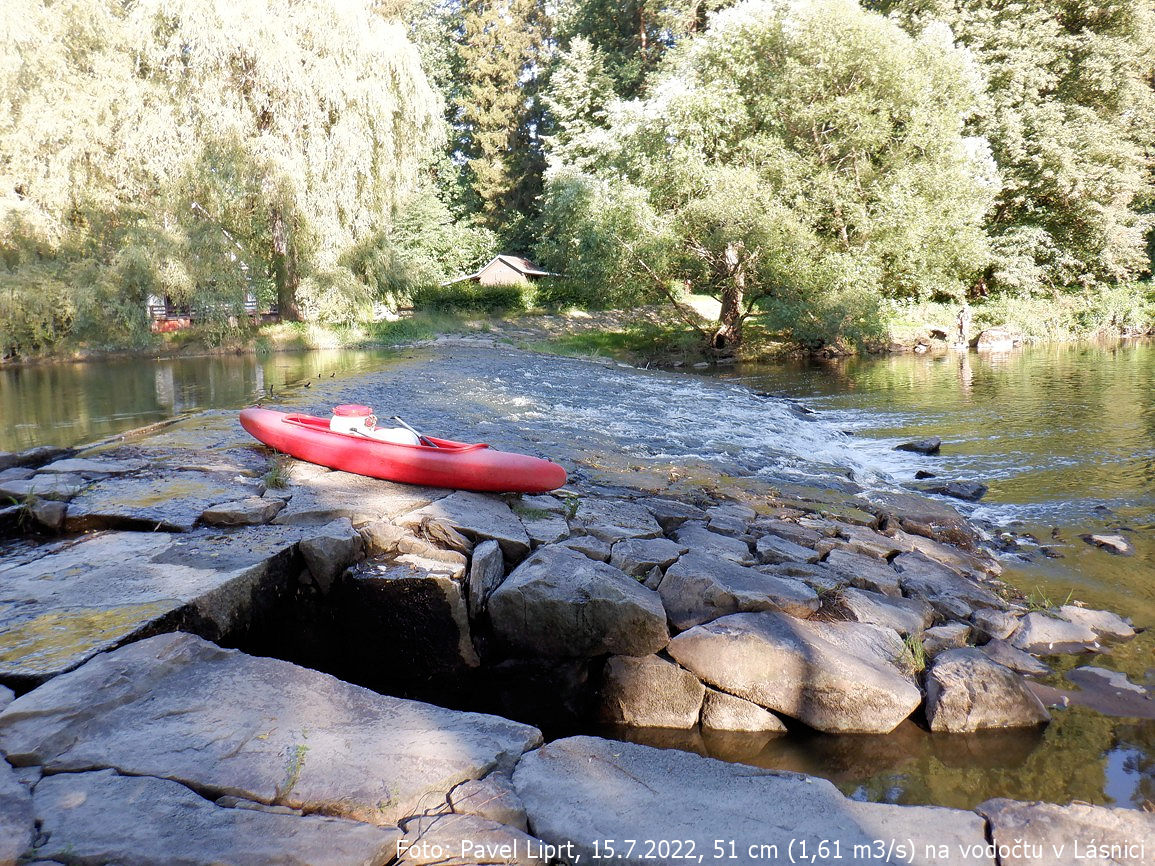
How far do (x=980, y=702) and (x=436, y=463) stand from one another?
3.50m

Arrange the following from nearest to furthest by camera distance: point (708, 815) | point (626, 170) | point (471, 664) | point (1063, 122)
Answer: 1. point (708, 815)
2. point (471, 664)
3. point (626, 170)
4. point (1063, 122)

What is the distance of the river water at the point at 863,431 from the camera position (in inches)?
136

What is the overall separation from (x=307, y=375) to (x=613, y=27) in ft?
92.0

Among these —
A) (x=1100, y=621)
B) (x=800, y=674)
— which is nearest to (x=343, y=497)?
(x=800, y=674)

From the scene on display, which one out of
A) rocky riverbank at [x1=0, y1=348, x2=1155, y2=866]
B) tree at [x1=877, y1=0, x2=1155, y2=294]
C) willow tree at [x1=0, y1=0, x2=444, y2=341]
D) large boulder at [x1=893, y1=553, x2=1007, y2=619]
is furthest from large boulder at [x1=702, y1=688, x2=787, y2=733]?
tree at [x1=877, y1=0, x2=1155, y2=294]

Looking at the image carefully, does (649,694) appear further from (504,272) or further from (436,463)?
(504,272)

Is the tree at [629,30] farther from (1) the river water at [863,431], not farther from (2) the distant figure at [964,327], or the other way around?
(1) the river water at [863,431]

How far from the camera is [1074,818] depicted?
8.34 ft

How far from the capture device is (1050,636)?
14.6 feet

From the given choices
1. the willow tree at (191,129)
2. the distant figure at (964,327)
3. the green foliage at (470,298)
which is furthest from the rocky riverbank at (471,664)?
the green foliage at (470,298)

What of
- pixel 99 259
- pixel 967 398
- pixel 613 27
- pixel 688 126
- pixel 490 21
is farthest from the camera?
pixel 490 21

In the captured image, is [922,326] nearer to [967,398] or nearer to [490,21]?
[967,398]

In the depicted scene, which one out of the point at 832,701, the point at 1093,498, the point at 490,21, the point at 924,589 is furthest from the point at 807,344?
the point at 490,21

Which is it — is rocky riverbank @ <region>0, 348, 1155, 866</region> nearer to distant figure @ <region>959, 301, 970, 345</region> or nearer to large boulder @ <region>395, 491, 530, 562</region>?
large boulder @ <region>395, 491, 530, 562</region>
